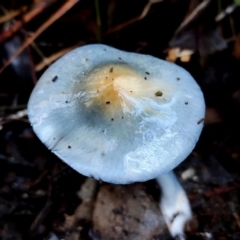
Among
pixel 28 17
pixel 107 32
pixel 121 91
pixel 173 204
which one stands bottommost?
pixel 173 204

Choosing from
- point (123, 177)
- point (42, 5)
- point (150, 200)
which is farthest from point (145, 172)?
point (42, 5)

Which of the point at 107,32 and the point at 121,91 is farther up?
the point at 121,91

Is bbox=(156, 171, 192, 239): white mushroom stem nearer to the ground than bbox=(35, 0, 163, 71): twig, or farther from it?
nearer to the ground

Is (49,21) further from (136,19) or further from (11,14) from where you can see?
(136,19)

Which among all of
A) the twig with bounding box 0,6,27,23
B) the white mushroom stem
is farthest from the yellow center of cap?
the twig with bounding box 0,6,27,23

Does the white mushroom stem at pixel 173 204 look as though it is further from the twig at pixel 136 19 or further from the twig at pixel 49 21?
the twig at pixel 49 21

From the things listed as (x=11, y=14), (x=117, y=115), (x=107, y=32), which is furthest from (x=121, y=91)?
(x=11, y=14)

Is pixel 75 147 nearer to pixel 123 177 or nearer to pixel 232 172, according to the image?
pixel 123 177

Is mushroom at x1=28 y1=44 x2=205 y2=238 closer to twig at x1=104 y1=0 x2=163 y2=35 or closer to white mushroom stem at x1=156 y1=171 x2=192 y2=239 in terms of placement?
white mushroom stem at x1=156 y1=171 x2=192 y2=239
